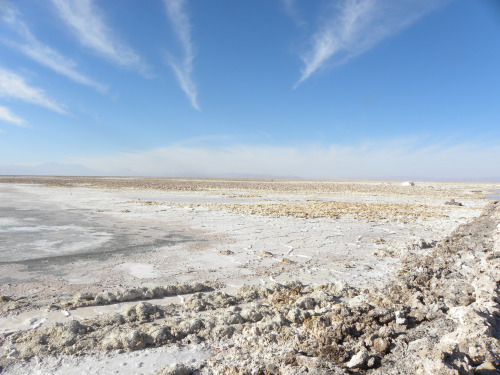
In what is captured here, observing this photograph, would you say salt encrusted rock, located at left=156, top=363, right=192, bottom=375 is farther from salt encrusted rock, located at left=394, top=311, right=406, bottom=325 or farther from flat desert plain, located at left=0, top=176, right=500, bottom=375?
salt encrusted rock, located at left=394, top=311, right=406, bottom=325

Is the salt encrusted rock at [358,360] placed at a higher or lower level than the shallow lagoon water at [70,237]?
higher

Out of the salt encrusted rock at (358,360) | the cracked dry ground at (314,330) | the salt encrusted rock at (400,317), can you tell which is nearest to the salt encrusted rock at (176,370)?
the cracked dry ground at (314,330)

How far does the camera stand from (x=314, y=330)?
12.0 ft

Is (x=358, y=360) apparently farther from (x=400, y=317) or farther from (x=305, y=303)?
(x=305, y=303)

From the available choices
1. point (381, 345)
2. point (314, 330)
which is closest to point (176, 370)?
point (314, 330)

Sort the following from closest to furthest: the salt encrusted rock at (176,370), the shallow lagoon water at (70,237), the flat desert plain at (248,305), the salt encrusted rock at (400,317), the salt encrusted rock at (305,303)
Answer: the salt encrusted rock at (176,370), the flat desert plain at (248,305), the salt encrusted rock at (400,317), the salt encrusted rock at (305,303), the shallow lagoon water at (70,237)

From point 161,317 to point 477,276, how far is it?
505 centimetres

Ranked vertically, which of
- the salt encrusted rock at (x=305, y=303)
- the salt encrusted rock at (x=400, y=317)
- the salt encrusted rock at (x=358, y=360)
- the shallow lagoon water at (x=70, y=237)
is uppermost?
the salt encrusted rock at (x=400, y=317)

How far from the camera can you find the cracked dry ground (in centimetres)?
296

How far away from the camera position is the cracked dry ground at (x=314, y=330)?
2955 millimetres

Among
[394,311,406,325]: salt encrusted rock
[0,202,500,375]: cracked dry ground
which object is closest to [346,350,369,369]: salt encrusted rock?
[0,202,500,375]: cracked dry ground

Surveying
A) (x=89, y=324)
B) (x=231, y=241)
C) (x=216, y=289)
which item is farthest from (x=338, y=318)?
(x=231, y=241)

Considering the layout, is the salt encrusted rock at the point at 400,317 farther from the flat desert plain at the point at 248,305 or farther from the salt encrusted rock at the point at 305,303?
the salt encrusted rock at the point at 305,303

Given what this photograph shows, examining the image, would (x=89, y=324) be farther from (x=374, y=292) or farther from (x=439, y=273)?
(x=439, y=273)
